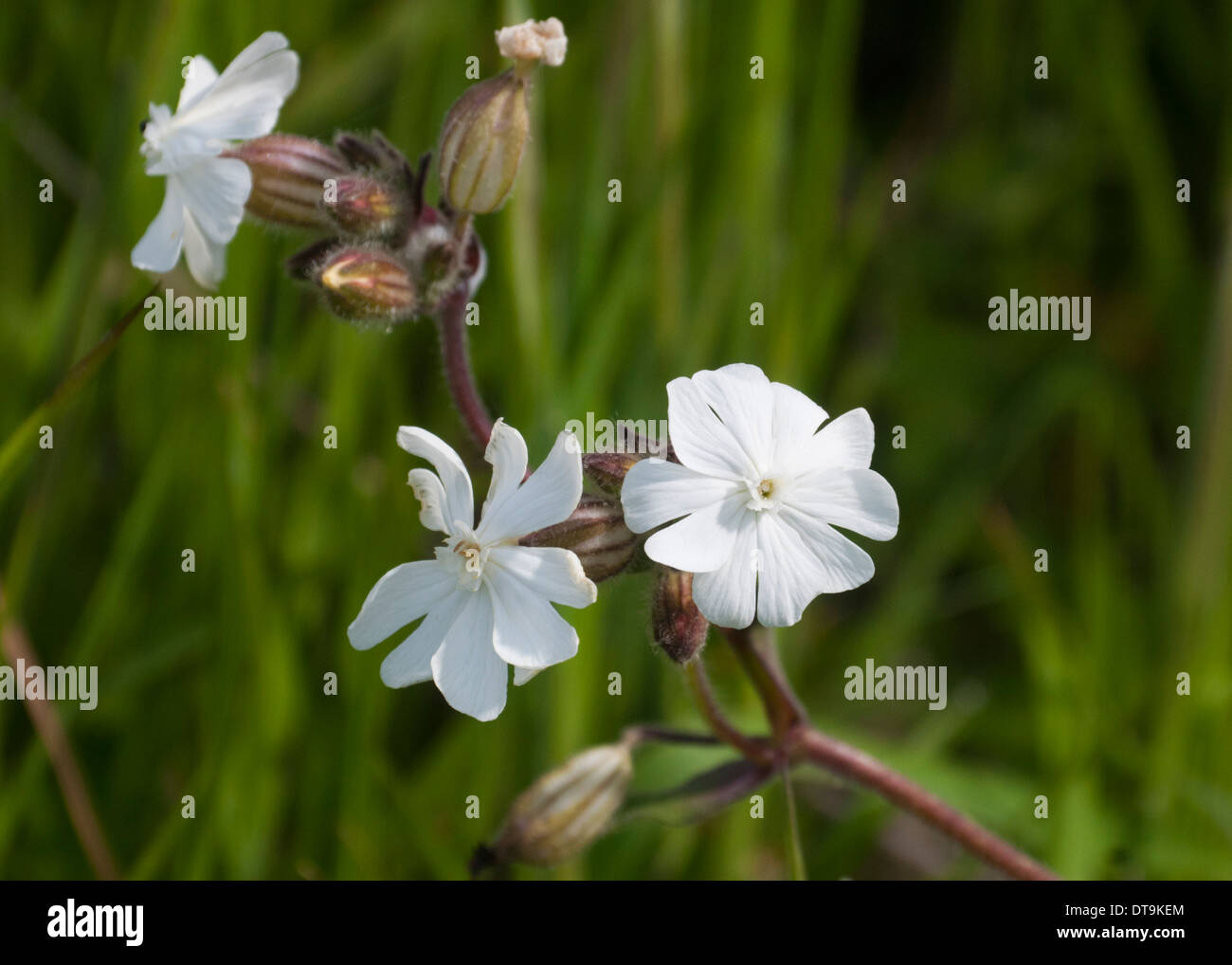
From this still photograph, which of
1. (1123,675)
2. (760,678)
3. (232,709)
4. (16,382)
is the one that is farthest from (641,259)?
(1123,675)

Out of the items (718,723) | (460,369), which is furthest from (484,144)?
(718,723)

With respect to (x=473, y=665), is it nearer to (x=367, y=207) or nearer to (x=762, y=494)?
(x=762, y=494)

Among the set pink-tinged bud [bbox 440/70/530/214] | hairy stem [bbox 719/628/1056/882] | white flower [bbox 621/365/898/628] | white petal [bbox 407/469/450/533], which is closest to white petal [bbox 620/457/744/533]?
white flower [bbox 621/365/898/628]

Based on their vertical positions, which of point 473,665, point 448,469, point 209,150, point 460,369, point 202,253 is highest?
point 209,150

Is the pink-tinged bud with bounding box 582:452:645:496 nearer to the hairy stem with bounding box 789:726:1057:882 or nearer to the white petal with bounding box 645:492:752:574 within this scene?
the white petal with bounding box 645:492:752:574

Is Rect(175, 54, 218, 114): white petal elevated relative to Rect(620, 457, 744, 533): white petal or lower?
elevated

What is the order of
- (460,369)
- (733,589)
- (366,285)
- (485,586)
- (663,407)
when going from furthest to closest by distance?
(663,407), (460,369), (366,285), (485,586), (733,589)

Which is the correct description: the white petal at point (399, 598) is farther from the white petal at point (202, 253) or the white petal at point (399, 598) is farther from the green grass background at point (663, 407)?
the white petal at point (202, 253)
